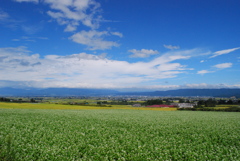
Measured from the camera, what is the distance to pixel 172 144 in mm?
15703

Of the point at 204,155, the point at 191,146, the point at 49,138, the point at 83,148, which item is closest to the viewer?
the point at 204,155

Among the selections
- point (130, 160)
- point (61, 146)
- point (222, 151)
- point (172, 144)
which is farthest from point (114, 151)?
point (222, 151)

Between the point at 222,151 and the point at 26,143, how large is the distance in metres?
16.7

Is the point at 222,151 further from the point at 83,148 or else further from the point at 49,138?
the point at 49,138

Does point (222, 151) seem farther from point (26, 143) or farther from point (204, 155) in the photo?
point (26, 143)

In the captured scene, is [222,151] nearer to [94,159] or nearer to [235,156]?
[235,156]

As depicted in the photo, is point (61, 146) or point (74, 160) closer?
point (74, 160)

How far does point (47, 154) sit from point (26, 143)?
3.61m

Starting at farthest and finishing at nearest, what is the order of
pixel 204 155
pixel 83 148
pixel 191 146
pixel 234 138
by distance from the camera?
pixel 234 138
pixel 191 146
pixel 83 148
pixel 204 155

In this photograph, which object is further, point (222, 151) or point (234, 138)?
point (234, 138)

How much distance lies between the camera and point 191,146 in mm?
15391

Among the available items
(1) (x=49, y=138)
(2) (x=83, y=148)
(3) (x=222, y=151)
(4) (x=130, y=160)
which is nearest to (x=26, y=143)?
(1) (x=49, y=138)

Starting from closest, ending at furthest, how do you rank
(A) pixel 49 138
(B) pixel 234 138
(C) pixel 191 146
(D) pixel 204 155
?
(D) pixel 204 155 → (C) pixel 191 146 → (A) pixel 49 138 → (B) pixel 234 138

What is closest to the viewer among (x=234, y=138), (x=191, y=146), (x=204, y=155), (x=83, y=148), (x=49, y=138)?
(x=204, y=155)
